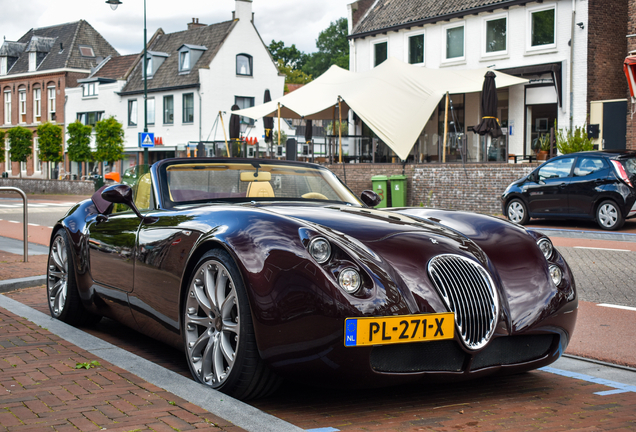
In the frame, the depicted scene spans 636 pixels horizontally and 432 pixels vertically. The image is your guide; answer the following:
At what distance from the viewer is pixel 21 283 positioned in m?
7.68

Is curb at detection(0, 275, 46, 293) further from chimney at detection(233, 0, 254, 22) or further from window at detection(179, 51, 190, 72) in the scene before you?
chimney at detection(233, 0, 254, 22)

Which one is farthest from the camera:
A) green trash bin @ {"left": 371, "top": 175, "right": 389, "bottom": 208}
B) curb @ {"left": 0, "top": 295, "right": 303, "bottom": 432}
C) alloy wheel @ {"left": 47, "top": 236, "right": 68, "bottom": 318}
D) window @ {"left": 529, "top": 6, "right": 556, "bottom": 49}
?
window @ {"left": 529, "top": 6, "right": 556, "bottom": 49}

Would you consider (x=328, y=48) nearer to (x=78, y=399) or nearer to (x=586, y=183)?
(x=586, y=183)

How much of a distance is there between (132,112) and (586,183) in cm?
4248

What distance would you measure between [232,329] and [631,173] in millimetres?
13757

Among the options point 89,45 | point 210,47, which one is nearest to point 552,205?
point 210,47

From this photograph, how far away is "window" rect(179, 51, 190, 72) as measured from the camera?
4906cm

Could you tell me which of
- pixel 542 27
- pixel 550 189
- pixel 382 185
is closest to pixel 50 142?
pixel 382 185

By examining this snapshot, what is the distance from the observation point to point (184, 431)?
9.86ft

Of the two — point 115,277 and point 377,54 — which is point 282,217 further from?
point 377,54

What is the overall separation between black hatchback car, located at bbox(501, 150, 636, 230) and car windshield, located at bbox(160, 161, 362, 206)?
39.0ft

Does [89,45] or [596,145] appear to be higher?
[89,45]

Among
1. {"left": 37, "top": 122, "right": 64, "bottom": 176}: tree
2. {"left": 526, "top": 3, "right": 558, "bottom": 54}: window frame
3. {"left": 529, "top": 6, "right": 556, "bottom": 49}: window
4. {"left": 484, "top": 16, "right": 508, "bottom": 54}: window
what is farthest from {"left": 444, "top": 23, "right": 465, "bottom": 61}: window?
{"left": 37, "top": 122, "right": 64, "bottom": 176}: tree

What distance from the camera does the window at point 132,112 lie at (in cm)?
5297
